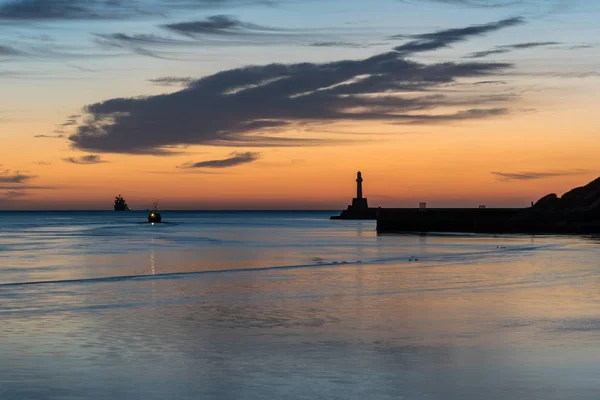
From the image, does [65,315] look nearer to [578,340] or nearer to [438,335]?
[438,335]

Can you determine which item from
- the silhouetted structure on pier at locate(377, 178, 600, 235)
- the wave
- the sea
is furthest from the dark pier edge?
the sea

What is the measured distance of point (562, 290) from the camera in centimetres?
2488

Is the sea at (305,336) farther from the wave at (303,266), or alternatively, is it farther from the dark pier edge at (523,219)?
the dark pier edge at (523,219)

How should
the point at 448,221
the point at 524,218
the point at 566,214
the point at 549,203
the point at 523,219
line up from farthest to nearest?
the point at 448,221
the point at 549,203
the point at 524,218
the point at 523,219
the point at 566,214

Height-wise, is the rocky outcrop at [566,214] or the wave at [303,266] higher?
the rocky outcrop at [566,214]

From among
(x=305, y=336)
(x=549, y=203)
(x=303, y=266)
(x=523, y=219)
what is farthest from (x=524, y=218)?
(x=305, y=336)

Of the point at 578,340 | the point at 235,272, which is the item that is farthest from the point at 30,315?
the point at 235,272

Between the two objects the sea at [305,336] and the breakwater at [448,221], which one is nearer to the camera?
the sea at [305,336]

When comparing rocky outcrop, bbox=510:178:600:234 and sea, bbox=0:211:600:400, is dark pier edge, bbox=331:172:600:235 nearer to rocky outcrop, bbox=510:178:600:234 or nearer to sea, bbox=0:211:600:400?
rocky outcrop, bbox=510:178:600:234

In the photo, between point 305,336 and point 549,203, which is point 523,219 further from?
point 305,336

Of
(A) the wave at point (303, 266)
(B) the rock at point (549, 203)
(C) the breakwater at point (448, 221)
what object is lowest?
(A) the wave at point (303, 266)

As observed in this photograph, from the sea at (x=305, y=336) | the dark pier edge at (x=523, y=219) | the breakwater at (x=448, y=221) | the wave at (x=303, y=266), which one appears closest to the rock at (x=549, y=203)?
the dark pier edge at (x=523, y=219)

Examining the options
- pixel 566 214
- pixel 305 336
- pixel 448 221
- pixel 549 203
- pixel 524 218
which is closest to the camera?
pixel 305 336

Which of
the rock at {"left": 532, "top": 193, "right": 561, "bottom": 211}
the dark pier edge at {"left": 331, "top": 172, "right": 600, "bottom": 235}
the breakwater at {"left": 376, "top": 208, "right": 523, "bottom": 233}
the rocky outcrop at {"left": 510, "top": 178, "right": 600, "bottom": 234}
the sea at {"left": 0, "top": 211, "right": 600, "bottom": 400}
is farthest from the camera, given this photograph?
the rock at {"left": 532, "top": 193, "right": 561, "bottom": 211}
